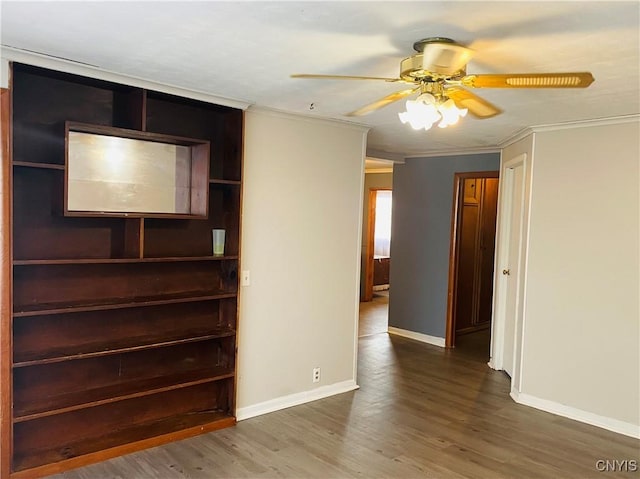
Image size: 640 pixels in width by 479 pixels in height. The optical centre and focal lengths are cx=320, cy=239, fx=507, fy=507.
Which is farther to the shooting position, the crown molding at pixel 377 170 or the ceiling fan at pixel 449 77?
the crown molding at pixel 377 170

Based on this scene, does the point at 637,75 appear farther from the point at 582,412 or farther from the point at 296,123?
the point at 582,412

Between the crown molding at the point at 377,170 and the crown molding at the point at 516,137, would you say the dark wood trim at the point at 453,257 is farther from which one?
the crown molding at the point at 377,170

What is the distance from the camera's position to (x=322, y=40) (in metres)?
2.19

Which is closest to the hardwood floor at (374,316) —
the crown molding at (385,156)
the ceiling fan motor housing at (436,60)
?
the crown molding at (385,156)

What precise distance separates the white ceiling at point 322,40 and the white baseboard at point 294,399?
88.2 inches

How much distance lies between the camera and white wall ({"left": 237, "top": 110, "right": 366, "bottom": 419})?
12.2 feet

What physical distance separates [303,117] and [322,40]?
67.5 inches

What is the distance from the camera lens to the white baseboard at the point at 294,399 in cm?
373

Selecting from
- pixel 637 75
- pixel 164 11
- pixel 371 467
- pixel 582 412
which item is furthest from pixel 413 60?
pixel 582 412

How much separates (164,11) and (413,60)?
102 centimetres

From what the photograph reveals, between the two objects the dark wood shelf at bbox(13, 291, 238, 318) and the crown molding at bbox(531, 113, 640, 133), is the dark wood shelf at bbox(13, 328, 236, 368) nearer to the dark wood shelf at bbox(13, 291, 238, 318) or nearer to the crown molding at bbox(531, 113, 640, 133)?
the dark wood shelf at bbox(13, 291, 238, 318)

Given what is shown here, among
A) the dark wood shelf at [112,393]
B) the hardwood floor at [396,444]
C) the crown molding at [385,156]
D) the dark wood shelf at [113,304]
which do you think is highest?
the crown molding at [385,156]

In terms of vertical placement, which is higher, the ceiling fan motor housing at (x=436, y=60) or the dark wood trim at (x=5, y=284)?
the ceiling fan motor housing at (x=436, y=60)

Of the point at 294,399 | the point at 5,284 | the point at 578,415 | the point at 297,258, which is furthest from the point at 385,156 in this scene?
the point at 5,284
